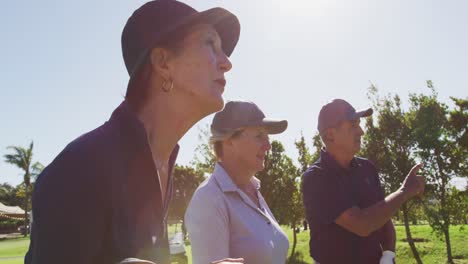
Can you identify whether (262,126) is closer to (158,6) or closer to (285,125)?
(285,125)

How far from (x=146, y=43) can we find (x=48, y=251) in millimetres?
807

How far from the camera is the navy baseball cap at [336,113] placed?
3609 millimetres

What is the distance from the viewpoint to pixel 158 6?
4.78 feet

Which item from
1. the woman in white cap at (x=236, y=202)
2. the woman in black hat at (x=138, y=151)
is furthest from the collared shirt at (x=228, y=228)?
the woman in black hat at (x=138, y=151)

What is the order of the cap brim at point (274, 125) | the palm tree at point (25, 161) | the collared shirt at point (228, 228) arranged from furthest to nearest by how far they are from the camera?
the palm tree at point (25, 161) < the cap brim at point (274, 125) < the collared shirt at point (228, 228)

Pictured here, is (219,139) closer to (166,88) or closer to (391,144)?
(166,88)

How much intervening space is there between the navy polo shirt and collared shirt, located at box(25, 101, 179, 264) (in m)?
2.26

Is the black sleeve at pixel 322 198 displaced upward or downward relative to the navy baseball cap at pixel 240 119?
downward

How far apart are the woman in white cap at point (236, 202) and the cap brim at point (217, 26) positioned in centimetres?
129

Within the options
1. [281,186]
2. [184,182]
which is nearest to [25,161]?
[184,182]

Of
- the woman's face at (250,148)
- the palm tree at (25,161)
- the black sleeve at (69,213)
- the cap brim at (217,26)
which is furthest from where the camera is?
the palm tree at (25,161)

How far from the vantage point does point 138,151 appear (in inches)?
46.8

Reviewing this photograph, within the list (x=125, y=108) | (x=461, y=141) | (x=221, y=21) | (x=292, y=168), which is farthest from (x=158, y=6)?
(x=292, y=168)

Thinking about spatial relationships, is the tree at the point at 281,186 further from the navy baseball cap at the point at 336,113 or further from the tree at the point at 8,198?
the tree at the point at 8,198
